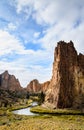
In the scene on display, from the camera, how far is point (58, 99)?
114 m

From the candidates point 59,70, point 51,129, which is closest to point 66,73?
point 59,70

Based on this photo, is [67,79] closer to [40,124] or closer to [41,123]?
[41,123]

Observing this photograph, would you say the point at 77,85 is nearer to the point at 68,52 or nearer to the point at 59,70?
the point at 59,70

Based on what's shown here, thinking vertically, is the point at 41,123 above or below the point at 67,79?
below

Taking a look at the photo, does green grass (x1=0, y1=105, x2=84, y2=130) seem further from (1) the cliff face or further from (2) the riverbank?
(1) the cliff face

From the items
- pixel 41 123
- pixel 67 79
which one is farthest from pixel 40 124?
pixel 67 79

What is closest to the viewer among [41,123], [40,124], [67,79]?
[40,124]

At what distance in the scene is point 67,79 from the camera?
12156 cm

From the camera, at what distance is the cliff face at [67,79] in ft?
373

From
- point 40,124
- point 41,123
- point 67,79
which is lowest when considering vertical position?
point 40,124

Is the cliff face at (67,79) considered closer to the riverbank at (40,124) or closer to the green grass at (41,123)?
the green grass at (41,123)

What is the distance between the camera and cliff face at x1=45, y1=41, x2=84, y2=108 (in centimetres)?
11362

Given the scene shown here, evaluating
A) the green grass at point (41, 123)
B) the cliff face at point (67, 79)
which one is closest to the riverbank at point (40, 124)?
the green grass at point (41, 123)

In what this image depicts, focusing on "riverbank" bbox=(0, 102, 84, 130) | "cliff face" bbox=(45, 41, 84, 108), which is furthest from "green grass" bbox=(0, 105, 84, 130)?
"cliff face" bbox=(45, 41, 84, 108)
